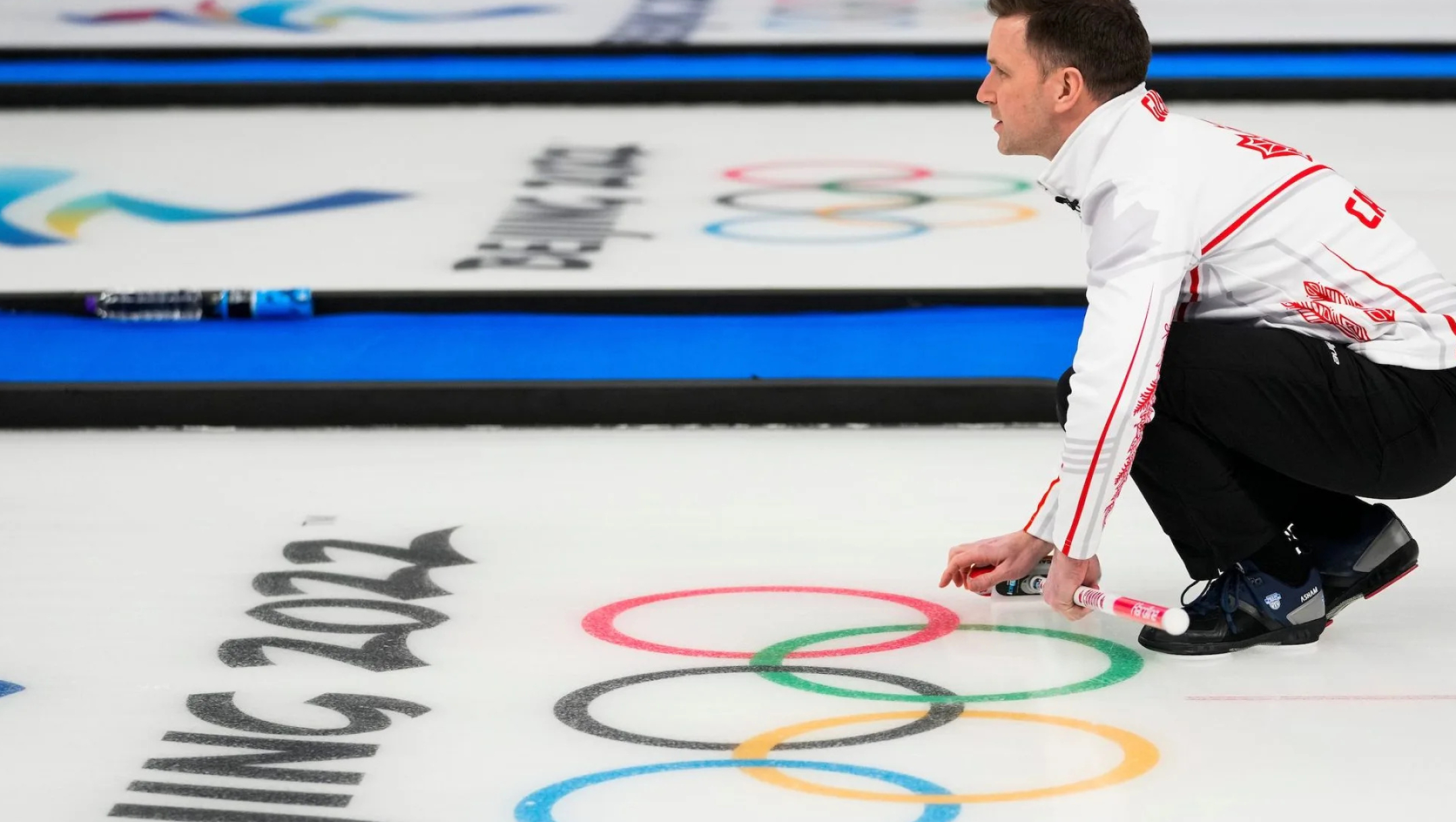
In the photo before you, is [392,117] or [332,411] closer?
[332,411]

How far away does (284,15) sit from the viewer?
19.2 ft

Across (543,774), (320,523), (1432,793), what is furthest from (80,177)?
(1432,793)

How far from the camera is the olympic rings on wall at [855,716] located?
4.38ft

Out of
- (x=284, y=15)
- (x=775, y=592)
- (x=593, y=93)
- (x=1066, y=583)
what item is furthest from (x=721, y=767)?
(x=284, y=15)

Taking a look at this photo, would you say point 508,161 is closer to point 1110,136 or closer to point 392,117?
point 392,117

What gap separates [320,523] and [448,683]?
567mm

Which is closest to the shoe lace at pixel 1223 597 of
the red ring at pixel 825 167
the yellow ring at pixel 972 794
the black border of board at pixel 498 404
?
the yellow ring at pixel 972 794

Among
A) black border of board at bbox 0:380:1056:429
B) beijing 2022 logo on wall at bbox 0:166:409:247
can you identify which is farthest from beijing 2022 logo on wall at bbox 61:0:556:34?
black border of board at bbox 0:380:1056:429

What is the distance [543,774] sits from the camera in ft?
4.52

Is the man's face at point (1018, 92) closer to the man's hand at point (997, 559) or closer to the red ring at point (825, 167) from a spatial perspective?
the man's hand at point (997, 559)

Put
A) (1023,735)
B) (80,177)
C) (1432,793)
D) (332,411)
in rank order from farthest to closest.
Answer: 1. (80,177)
2. (332,411)
3. (1023,735)
4. (1432,793)

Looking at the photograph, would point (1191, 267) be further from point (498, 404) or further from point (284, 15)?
point (284, 15)

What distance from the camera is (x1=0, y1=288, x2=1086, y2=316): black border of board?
9.82ft

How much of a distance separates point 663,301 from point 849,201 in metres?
0.86
